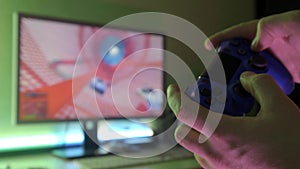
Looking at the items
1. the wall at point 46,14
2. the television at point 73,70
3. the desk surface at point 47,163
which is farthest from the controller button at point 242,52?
the desk surface at point 47,163

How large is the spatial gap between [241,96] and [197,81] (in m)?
0.05

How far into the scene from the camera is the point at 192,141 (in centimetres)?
34

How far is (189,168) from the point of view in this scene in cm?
155

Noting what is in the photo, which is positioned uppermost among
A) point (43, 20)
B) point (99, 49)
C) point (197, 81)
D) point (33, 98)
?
point (197, 81)

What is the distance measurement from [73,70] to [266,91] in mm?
1369

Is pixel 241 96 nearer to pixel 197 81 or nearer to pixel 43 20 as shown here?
pixel 197 81

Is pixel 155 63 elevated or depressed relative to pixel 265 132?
depressed

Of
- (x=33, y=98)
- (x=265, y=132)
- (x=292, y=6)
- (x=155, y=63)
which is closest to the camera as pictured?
(x=265, y=132)

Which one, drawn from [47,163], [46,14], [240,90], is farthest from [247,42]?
[46,14]

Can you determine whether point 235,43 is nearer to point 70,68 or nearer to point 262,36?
point 262,36

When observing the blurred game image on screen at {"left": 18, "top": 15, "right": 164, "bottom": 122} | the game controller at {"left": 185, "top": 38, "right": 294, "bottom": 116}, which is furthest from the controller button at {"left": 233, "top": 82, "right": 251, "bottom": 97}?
the blurred game image on screen at {"left": 18, "top": 15, "right": 164, "bottom": 122}

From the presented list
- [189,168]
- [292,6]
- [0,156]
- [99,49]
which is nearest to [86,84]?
[99,49]

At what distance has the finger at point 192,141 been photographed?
1.11 ft

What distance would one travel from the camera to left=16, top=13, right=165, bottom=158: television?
1.50 m
